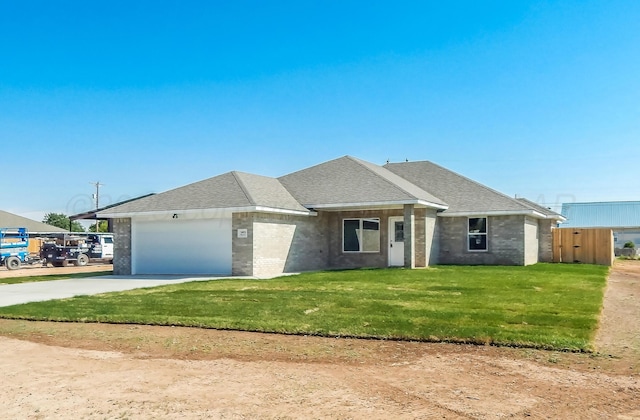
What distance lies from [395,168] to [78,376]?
23.9m

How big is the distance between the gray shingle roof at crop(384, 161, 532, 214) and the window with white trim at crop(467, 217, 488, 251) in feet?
2.21

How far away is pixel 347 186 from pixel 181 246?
23.9ft

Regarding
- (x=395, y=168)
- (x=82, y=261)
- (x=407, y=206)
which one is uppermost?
(x=395, y=168)

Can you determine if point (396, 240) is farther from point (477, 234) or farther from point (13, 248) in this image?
point (13, 248)

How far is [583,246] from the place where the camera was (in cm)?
2794

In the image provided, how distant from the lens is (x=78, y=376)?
6.57 m

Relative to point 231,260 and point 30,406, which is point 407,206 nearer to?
point 231,260

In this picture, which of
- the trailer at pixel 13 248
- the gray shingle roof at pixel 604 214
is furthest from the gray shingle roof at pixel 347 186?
the gray shingle roof at pixel 604 214

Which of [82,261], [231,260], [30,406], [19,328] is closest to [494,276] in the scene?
[231,260]

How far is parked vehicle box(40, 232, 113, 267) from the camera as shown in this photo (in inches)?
1256

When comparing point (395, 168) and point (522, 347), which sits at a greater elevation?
point (395, 168)

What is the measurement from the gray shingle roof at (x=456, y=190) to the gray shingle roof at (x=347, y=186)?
782 mm

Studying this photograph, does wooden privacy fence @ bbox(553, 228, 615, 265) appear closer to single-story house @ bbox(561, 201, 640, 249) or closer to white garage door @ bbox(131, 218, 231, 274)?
white garage door @ bbox(131, 218, 231, 274)

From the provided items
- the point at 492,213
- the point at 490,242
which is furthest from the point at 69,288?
the point at 490,242
